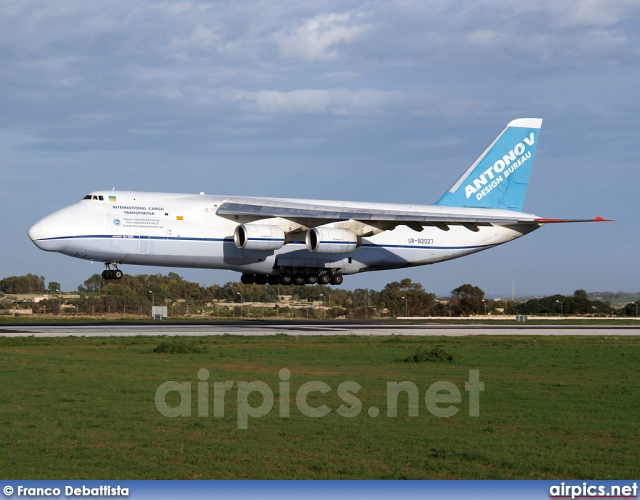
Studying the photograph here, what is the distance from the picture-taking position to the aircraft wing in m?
43.8

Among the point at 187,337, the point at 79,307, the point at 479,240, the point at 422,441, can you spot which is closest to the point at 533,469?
the point at 422,441

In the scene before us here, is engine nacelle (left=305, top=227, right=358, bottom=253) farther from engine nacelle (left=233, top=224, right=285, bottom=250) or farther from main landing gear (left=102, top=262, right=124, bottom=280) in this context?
main landing gear (left=102, top=262, right=124, bottom=280)

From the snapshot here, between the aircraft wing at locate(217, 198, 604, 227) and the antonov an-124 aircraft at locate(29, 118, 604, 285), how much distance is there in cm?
5

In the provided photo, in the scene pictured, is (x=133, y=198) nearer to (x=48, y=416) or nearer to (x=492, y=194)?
(x=492, y=194)

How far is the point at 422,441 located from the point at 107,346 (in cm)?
1746

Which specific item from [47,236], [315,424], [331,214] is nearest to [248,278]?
[331,214]

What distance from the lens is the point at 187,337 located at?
32.5 meters

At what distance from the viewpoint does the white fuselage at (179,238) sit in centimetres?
3997

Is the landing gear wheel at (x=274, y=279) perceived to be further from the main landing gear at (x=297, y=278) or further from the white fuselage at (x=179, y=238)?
the white fuselage at (x=179, y=238)

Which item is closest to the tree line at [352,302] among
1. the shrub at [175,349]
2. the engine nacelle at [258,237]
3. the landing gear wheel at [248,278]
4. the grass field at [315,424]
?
the landing gear wheel at [248,278]

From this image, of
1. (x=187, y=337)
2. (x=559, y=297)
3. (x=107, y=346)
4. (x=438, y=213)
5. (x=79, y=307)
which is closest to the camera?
(x=107, y=346)

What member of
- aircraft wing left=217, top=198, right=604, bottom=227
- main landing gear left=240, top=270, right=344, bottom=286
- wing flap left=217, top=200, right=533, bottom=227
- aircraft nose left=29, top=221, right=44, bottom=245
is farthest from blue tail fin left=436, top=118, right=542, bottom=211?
aircraft nose left=29, top=221, right=44, bottom=245

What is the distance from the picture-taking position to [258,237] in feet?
137

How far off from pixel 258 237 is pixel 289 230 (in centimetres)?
389
